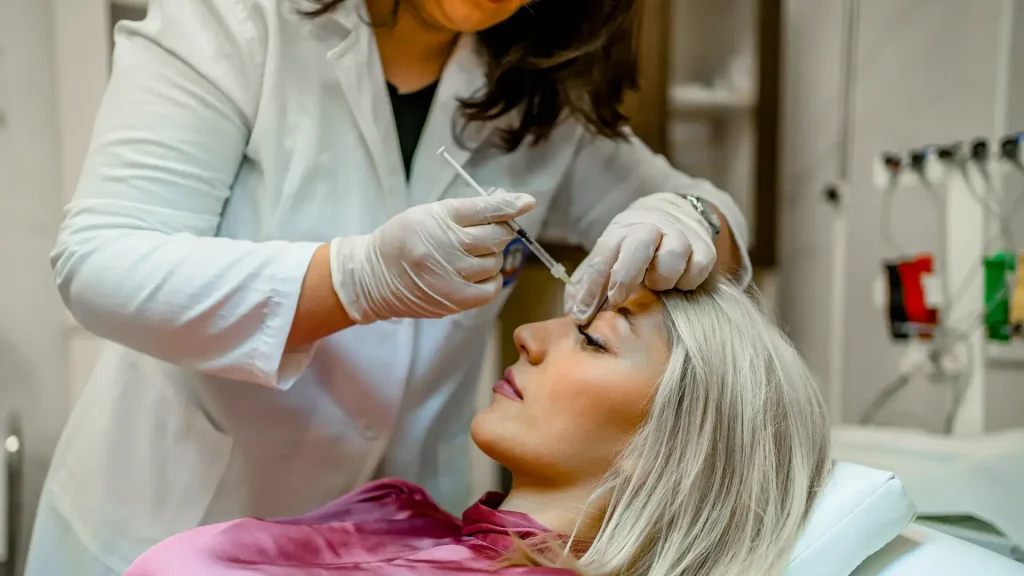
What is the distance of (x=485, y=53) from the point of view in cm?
114

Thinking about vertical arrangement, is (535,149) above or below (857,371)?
above

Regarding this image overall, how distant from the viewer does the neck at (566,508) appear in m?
0.98

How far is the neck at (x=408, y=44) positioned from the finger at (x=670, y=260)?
0.45m

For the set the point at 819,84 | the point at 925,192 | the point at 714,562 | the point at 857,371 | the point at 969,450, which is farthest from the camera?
the point at 819,84

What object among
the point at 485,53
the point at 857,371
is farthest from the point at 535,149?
the point at 857,371

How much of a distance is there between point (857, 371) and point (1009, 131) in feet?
2.47

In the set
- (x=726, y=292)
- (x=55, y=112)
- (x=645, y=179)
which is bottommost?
(x=726, y=292)

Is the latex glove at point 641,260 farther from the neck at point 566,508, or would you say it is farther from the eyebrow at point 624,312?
the neck at point 566,508

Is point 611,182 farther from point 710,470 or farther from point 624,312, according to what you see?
point 710,470

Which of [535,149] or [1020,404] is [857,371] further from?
[535,149]

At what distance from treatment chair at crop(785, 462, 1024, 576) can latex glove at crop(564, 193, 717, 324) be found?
32cm

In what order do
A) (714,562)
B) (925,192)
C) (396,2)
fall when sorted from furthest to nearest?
(925,192) < (396,2) < (714,562)

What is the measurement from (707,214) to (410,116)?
18.4 inches

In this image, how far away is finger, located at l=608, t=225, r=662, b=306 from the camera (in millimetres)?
920
